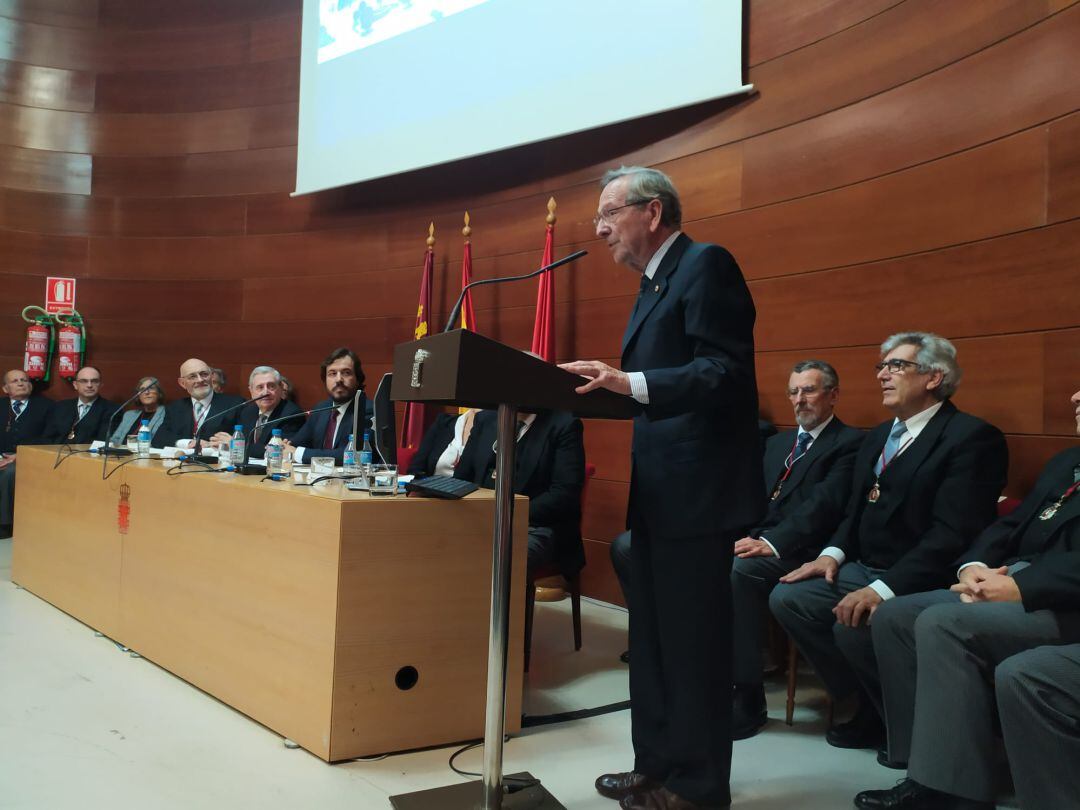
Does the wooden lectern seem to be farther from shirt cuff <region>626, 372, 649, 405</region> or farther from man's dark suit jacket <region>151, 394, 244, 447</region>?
man's dark suit jacket <region>151, 394, 244, 447</region>

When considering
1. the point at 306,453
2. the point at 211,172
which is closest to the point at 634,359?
the point at 306,453

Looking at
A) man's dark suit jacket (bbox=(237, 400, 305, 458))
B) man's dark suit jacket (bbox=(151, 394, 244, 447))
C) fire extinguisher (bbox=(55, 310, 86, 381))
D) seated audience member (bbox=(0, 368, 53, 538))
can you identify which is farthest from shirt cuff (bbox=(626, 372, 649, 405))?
fire extinguisher (bbox=(55, 310, 86, 381))

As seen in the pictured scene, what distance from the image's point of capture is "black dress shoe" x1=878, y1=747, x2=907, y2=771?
1913 millimetres

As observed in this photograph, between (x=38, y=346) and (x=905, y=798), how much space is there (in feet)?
19.8

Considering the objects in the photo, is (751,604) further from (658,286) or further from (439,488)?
(658,286)

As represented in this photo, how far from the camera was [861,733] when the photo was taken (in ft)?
7.16

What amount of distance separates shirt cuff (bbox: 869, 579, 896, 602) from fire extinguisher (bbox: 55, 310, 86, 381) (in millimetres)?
5614

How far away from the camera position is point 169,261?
591 centimetres

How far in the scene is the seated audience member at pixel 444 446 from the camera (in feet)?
11.1

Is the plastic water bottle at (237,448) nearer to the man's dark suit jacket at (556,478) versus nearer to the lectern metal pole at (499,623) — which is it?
the man's dark suit jacket at (556,478)

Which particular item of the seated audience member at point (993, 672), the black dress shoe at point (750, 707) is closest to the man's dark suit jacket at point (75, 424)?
the black dress shoe at point (750, 707)

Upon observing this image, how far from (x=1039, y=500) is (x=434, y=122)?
3.64 m

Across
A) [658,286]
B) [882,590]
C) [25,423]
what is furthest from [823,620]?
[25,423]

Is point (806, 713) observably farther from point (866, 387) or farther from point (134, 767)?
point (134, 767)
